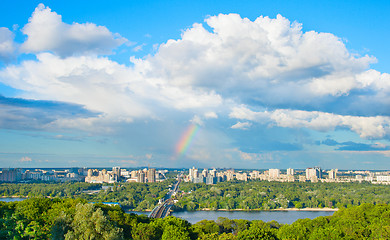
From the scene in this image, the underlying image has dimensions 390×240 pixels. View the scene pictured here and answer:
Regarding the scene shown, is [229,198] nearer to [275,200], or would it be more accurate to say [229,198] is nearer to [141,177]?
[275,200]

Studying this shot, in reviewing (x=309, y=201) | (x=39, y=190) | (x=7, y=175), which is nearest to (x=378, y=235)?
(x=309, y=201)

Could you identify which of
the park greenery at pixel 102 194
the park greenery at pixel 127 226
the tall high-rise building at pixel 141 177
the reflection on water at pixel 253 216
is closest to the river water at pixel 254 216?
the reflection on water at pixel 253 216

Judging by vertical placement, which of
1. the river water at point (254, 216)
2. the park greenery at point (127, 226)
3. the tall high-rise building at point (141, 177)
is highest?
the park greenery at point (127, 226)

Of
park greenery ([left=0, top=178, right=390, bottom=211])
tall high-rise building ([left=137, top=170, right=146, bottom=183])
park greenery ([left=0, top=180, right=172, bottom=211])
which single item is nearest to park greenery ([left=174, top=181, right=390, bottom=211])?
park greenery ([left=0, top=178, right=390, bottom=211])

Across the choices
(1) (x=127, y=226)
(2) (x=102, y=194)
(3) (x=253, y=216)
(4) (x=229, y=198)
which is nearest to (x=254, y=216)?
(3) (x=253, y=216)

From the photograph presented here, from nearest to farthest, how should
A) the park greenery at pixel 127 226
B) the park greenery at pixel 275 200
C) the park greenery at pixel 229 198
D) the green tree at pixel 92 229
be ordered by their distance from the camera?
the green tree at pixel 92 229 < the park greenery at pixel 127 226 < the park greenery at pixel 275 200 < the park greenery at pixel 229 198

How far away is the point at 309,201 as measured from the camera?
4919cm

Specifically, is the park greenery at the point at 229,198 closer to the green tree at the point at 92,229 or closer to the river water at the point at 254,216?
the river water at the point at 254,216

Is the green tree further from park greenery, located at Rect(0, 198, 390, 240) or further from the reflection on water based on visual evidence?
the reflection on water

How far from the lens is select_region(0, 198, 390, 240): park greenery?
33.4ft

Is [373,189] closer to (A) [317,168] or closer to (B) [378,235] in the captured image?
(A) [317,168]

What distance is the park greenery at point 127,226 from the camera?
10170 mm

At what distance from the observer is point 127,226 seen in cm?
1593

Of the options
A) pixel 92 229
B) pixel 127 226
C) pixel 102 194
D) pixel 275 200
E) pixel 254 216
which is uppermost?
pixel 92 229
